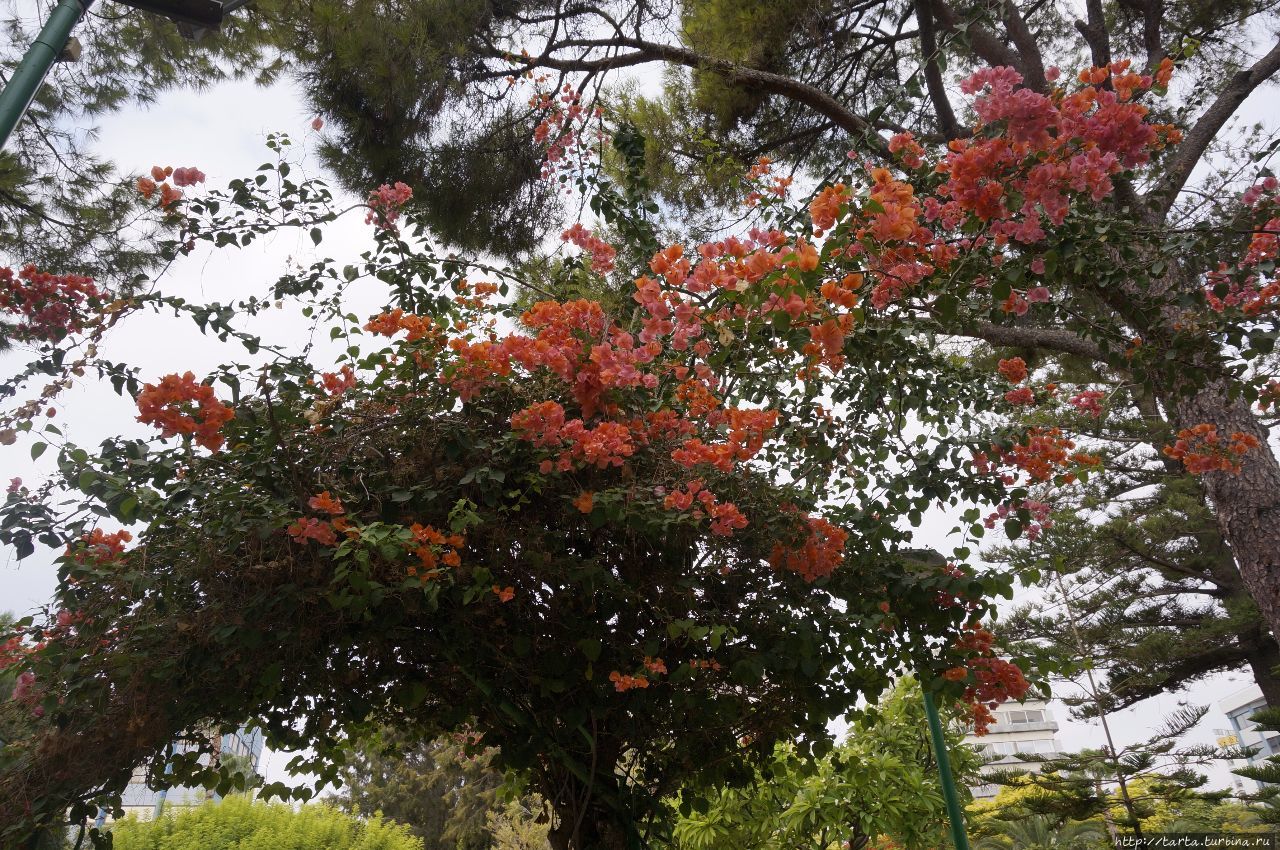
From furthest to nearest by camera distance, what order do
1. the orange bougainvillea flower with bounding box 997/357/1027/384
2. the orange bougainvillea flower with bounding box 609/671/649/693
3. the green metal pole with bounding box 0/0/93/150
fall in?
the orange bougainvillea flower with bounding box 997/357/1027/384, the green metal pole with bounding box 0/0/93/150, the orange bougainvillea flower with bounding box 609/671/649/693

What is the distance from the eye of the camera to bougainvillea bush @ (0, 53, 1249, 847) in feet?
5.84

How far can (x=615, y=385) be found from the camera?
6.49 ft

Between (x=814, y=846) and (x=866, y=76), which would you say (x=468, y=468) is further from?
(x=866, y=76)

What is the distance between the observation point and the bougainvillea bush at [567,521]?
1780 mm

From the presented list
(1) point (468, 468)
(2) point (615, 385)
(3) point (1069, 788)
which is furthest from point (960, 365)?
(3) point (1069, 788)

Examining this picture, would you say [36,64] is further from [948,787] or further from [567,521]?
[948,787]

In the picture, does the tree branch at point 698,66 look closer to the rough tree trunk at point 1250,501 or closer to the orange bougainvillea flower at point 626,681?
the rough tree trunk at point 1250,501

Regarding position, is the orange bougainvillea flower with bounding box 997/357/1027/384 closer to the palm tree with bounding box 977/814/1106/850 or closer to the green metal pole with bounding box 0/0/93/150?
the green metal pole with bounding box 0/0/93/150

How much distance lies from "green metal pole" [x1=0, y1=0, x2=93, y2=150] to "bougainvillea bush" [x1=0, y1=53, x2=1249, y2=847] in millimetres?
322

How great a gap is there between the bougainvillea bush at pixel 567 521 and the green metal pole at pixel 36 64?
0.32 meters

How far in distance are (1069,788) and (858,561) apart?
18.1 ft

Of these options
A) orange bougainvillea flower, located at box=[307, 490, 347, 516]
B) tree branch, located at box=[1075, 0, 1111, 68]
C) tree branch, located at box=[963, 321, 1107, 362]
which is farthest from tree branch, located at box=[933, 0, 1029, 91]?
orange bougainvillea flower, located at box=[307, 490, 347, 516]

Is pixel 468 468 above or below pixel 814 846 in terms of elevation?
above

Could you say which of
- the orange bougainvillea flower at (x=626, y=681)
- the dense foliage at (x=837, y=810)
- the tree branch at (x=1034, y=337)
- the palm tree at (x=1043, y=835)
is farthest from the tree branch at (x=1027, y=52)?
the palm tree at (x=1043, y=835)
